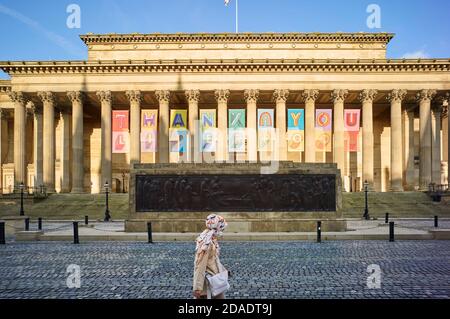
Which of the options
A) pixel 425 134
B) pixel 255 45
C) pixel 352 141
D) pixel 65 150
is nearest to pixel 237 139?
pixel 352 141

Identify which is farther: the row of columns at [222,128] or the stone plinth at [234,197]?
the row of columns at [222,128]

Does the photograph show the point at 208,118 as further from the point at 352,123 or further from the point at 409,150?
the point at 409,150

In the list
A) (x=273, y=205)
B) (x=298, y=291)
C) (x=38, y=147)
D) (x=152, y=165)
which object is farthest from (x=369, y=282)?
(x=38, y=147)

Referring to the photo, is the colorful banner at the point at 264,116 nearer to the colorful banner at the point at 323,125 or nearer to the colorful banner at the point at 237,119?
the colorful banner at the point at 237,119

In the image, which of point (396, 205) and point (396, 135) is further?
point (396, 135)

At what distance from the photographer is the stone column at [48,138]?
44.6m

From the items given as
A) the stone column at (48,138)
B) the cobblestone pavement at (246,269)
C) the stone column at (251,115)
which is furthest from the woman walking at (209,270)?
the stone column at (48,138)

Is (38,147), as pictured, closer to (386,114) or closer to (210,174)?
(210,174)

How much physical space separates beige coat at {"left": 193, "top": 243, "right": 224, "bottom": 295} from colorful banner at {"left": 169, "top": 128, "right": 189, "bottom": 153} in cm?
3594

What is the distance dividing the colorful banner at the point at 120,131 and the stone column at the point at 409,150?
32284 millimetres

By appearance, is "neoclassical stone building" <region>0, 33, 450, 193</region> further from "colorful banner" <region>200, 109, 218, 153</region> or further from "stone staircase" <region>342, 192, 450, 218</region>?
"stone staircase" <region>342, 192, 450, 218</region>

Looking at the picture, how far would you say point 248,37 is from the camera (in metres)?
49.0

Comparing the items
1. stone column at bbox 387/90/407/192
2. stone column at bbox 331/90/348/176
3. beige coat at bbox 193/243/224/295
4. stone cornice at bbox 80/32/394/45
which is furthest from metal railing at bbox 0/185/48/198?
beige coat at bbox 193/243/224/295

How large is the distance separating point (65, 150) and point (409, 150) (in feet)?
135
